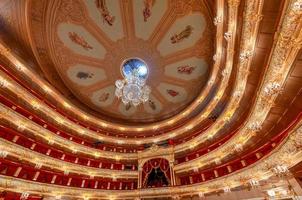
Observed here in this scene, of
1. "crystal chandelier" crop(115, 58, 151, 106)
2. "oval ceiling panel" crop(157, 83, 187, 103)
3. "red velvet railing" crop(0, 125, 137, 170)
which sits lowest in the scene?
"red velvet railing" crop(0, 125, 137, 170)

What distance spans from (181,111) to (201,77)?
4.36 metres

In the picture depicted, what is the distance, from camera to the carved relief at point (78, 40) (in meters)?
12.7

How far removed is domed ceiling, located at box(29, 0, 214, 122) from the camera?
11594 millimetres

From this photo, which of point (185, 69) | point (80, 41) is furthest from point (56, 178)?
point (185, 69)

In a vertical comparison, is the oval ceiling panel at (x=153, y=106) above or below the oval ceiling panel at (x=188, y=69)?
below

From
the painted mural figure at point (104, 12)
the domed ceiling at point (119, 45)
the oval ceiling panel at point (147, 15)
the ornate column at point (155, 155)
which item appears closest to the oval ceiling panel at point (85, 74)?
the domed ceiling at point (119, 45)

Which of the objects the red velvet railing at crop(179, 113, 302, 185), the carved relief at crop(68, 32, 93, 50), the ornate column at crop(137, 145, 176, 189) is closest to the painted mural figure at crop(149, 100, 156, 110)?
the ornate column at crop(137, 145, 176, 189)

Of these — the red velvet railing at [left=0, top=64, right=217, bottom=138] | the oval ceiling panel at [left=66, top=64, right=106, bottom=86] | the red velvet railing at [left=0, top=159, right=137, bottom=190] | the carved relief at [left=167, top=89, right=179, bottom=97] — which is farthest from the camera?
the carved relief at [left=167, top=89, right=179, bottom=97]

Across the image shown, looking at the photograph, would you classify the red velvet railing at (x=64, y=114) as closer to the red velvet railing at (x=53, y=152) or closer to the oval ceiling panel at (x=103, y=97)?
the oval ceiling panel at (x=103, y=97)

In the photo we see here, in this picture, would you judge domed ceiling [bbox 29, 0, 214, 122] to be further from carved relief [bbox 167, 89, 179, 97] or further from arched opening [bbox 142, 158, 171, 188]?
arched opening [bbox 142, 158, 171, 188]

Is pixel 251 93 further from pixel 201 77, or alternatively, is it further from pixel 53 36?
pixel 53 36

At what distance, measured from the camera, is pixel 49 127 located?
12.5 metres

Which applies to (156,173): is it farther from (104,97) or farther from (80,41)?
(80,41)

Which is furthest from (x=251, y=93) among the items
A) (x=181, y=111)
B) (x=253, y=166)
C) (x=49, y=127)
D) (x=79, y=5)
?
(x=49, y=127)
